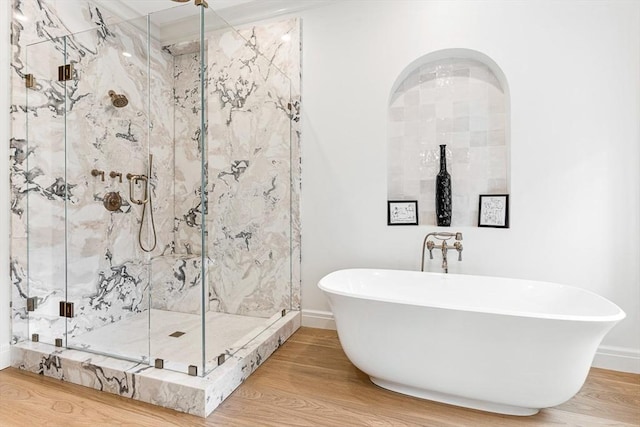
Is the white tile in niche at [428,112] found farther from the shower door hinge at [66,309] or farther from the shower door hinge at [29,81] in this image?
the shower door hinge at [66,309]

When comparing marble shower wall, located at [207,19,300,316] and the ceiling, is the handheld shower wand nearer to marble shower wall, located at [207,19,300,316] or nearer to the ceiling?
marble shower wall, located at [207,19,300,316]

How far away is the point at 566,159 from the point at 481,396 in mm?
1603

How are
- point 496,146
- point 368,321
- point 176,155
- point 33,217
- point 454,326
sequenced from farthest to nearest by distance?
1. point 496,146
2. point 33,217
3. point 176,155
4. point 368,321
5. point 454,326

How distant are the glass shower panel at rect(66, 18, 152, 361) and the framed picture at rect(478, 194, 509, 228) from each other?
228 cm

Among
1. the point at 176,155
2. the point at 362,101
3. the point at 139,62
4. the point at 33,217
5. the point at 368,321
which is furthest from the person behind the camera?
the point at 362,101

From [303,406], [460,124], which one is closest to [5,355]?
[303,406]

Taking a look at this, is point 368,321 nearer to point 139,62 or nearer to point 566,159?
point 566,159

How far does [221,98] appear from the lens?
6.86 feet

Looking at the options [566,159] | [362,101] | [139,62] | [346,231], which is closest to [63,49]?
[139,62]

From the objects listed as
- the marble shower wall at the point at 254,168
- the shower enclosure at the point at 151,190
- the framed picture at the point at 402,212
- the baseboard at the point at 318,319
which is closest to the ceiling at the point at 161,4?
the marble shower wall at the point at 254,168

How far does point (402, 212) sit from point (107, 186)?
210cm

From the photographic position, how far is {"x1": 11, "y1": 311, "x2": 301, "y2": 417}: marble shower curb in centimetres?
172

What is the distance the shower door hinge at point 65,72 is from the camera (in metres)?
2.28

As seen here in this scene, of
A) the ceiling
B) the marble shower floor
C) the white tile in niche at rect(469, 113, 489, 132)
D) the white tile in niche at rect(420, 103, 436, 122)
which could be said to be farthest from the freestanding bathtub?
the ceiling
